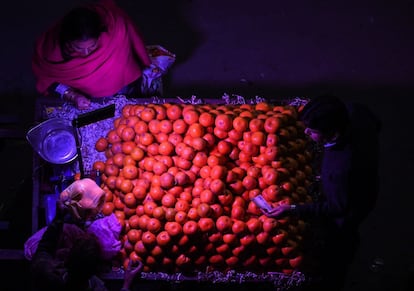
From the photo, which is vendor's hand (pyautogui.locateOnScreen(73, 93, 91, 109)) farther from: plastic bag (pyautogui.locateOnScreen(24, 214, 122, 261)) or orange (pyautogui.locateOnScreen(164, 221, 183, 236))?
orange (pyautogui.locateOnScreen(164, 221, 183, 236))

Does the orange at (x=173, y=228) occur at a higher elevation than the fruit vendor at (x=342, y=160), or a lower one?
lower

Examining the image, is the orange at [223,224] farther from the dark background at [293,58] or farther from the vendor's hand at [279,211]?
the dark background at [293,58]

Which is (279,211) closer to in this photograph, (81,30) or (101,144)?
(101,144)

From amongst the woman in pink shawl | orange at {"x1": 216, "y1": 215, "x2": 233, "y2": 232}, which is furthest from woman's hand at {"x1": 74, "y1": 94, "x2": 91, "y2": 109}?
orange at {"x1": 216, "y1": 215, "x2": 233, "y2": 232}

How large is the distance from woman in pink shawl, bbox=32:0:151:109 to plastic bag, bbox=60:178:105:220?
0.78 m

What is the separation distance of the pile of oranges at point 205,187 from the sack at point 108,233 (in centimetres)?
6

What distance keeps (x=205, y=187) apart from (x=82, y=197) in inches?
34.9

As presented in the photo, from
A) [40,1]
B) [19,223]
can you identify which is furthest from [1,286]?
[40,1]

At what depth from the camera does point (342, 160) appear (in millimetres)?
2934

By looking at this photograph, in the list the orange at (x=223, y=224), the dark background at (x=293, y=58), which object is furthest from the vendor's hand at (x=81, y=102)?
the orange at (x=223, y=224)

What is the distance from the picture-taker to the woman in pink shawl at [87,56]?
12.1 ft

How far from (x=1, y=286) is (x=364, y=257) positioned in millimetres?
3581

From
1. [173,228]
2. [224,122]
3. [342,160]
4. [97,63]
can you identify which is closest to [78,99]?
[97,63]

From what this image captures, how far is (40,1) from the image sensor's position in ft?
16.3
